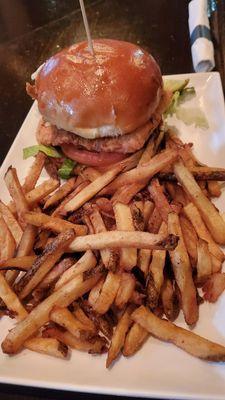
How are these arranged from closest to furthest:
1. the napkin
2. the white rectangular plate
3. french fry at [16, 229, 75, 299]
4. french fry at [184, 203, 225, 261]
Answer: the white rectangular plate → french fry at [16, 229, 75, 299] → french fry at [184, 203, 225, 261] → the napkin

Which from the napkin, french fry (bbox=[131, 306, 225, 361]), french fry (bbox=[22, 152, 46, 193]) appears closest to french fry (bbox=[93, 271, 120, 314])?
french fry (bbox=[131, 306, 225, 361])

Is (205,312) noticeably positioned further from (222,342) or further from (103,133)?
(103,133)

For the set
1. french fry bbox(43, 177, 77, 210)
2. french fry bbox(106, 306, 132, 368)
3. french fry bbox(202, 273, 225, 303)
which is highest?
french fry bbox(43, 177, 77, 210)

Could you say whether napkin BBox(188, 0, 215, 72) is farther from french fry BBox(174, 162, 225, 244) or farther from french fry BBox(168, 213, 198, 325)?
french fry BBox(168, 213, 198, 325)

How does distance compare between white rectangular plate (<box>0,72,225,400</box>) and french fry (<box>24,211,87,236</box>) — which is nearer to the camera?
white rectangular plate (<box>0,72,225,400</box>)

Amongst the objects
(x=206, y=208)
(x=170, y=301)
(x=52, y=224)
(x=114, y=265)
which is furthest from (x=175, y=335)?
(x=52, y=224)

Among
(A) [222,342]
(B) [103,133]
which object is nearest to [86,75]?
(B) [103,133]

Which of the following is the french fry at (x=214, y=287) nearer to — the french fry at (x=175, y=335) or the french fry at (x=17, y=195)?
the french fry at (x=175, y=335)

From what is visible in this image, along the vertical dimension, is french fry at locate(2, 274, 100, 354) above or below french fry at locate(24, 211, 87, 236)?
below
